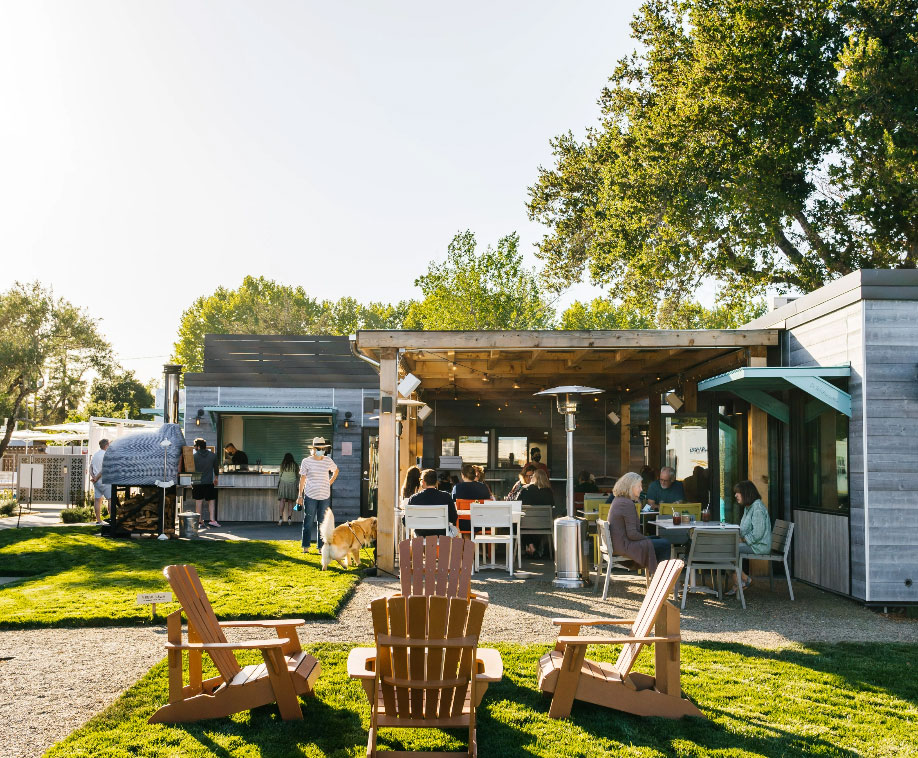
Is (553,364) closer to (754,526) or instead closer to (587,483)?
(587,483)

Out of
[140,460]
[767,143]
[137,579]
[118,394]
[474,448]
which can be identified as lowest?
[137,579]

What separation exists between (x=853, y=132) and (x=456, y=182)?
10338 mm

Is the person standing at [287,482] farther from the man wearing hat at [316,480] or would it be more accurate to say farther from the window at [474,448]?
the man wearing hat at [316,480]

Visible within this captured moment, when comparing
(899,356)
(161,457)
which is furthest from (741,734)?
(161,457)

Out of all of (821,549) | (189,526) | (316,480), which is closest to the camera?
(821,549)

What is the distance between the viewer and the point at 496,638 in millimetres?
6539

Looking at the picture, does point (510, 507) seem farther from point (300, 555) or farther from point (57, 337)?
point (57, 337)

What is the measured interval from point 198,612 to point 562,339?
6.32 metres

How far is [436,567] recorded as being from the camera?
18.0 ft

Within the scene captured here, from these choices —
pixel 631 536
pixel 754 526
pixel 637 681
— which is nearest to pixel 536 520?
pixel 631 536

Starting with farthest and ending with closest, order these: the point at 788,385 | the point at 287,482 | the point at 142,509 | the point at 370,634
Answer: the point at 287,482 → the point at 142,509 → the point at 788,385 → the point at 370,634

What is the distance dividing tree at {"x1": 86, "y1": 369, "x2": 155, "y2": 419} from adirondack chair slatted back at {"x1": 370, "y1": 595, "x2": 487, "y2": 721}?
5265 centimetres

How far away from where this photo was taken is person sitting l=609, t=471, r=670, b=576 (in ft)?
26.1

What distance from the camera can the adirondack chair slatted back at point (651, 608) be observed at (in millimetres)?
4613
